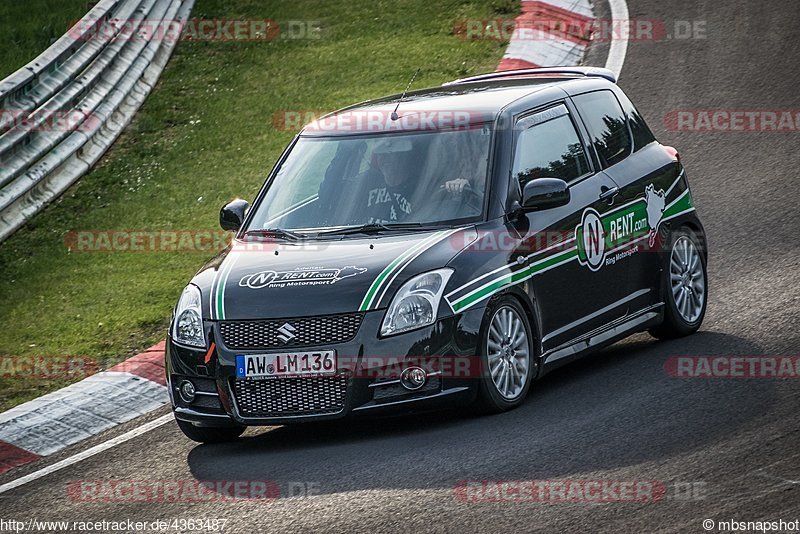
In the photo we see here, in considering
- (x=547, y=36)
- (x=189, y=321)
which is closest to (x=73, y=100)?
(x=547, y=36)

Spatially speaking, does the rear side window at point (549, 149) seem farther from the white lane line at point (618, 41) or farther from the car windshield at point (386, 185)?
the white lane line at point (618, 41)

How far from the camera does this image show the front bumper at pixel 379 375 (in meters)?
7.20

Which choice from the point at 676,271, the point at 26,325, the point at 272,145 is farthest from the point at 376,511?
the point at 272,145

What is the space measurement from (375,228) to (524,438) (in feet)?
5.69

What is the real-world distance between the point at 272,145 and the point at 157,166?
1294 mm

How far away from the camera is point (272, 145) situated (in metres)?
14.8

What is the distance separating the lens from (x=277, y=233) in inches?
327

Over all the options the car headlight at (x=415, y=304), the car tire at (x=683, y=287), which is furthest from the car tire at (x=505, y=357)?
the car tire at (x=683, y=287)

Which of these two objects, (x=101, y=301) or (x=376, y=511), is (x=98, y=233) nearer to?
(x=101, y=301)

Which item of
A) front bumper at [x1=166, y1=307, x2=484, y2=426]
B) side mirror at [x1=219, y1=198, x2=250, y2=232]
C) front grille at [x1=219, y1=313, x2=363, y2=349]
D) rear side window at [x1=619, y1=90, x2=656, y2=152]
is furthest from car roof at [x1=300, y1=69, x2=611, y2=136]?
front grille at [x1=219, y1=313, x2=363, y2=349]

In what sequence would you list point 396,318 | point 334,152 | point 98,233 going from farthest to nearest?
point 98,233
point 334,152
point 396,318

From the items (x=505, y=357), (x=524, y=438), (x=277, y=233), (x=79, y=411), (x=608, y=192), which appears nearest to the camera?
(x=524, y=438)

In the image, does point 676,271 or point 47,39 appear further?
point 47,39

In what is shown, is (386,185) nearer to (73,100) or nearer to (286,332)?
(286,332)
